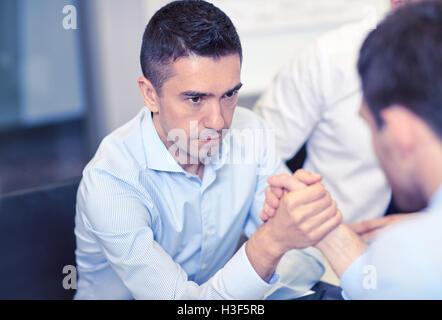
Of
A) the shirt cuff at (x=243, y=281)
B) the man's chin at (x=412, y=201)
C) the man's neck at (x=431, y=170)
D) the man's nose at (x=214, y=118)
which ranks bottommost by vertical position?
the shirt cuff at (x=243, y=281)

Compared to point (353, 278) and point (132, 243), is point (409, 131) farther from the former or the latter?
point (132, 243)

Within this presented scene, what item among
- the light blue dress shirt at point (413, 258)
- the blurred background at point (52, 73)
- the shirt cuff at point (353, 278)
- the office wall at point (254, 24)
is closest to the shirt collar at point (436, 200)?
the light blue dress shirt at point (413, 258)

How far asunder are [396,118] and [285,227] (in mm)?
237

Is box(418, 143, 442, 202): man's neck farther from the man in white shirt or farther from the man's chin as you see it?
the man in white shirt

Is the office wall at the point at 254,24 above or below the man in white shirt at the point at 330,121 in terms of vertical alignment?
above

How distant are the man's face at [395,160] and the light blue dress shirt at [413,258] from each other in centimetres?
3

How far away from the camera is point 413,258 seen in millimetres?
553

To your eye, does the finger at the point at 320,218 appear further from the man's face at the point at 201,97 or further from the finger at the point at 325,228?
the man's face at the point at 201,97

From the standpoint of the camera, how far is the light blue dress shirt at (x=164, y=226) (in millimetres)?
763

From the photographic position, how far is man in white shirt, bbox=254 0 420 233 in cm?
121

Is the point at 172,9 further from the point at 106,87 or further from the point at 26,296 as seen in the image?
the point at 106,87

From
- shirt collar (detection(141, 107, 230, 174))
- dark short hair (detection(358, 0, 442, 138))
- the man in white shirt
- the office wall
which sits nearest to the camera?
dark short hair (detection(358, 0, 442, 138))

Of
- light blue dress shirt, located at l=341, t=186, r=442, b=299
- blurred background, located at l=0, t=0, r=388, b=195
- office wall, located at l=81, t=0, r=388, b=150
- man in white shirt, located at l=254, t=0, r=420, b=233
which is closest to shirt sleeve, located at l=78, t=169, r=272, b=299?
light blue dress shirt, located at l=341, t=186, r=442, b=299

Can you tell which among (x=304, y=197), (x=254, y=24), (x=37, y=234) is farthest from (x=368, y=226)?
(x=254, y=24)
